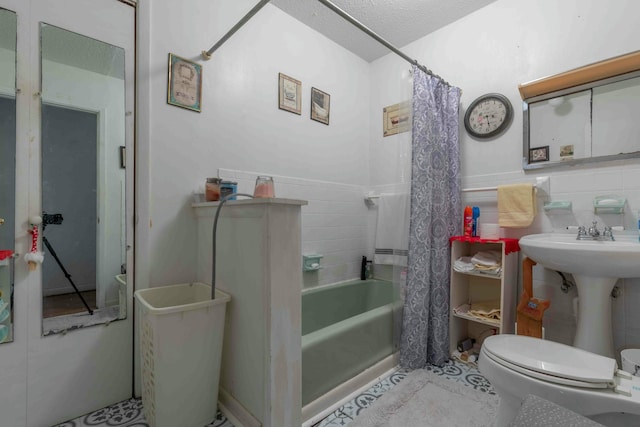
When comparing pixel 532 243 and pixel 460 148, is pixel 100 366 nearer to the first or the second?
pixel 532 243

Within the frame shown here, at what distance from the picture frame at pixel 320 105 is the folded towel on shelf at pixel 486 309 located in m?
1.72

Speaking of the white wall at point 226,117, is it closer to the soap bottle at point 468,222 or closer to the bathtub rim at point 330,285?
the bathtub rim at point 330,285

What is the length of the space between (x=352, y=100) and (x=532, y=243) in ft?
5.85

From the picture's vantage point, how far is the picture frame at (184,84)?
4.86 ft

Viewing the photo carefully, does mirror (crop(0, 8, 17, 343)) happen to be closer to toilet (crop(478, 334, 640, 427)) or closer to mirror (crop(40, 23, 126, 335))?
mirror (crop(40, 23, 126, 335))

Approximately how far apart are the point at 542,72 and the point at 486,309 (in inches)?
60.0

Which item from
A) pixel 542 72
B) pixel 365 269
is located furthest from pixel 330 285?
pixel 542 72

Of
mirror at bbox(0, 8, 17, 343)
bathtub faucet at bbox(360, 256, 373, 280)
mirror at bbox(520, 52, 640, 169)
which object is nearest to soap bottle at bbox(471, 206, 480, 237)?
mirror at bbox(520, 52, 640, 169)

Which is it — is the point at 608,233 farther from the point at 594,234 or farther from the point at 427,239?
the point at 427,239

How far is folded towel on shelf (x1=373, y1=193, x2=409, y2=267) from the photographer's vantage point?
1.82 m

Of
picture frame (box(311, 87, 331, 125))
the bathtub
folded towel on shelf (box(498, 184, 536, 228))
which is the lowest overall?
the bathtub

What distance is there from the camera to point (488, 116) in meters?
1.96

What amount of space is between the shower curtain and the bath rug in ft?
0.67

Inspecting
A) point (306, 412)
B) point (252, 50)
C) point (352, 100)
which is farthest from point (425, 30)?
point (306, 412)
